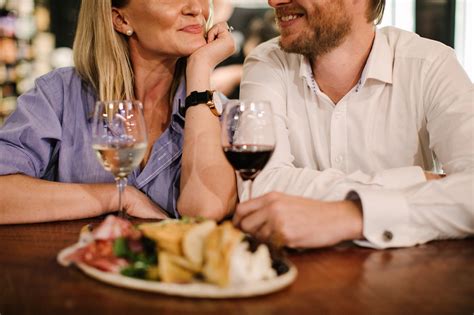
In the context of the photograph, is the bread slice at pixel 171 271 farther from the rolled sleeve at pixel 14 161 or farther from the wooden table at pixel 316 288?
the rolled sleeve at pixel 14 161

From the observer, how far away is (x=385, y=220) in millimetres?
1380

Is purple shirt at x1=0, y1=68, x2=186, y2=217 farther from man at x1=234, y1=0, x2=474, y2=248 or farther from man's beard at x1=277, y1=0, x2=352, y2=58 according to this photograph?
man's beard at x1=277, y1=0, x2=352, y2=58

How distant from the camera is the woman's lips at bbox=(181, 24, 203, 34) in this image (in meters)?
2.08

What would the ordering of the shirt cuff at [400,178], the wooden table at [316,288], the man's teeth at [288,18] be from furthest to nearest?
the man's teeth at [288,18] → the shirt cuff at [400,178] → the wooden table at [316,288]

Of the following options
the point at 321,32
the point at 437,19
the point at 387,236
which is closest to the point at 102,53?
the point at 321,32

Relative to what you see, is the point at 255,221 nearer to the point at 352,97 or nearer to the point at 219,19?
the point at 352,97

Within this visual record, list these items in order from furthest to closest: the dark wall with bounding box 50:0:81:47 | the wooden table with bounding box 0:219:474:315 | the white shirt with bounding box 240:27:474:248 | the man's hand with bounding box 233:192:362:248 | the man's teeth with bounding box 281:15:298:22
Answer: the dark wall with bounding box 50:0:81:47
the man's teeth with bounding box 281:15:298:22
the white shirt with bounding box 240:27:474:248
the man's hand with bounding box 233:192:362:248
the wooden table with bounding box 0:219:474:315

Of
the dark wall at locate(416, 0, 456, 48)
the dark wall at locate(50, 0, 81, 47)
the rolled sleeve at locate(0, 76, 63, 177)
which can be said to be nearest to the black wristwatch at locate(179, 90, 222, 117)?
the rolled sleeve at locate(0, 76, 63, 177)

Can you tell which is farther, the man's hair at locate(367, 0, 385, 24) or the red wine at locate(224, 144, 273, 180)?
the man's hair at locate(367, 0, 385, 24)

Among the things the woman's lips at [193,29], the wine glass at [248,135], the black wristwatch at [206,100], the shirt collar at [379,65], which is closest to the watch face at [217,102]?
the black wristwatch at [206,100]

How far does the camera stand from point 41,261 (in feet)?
4.17

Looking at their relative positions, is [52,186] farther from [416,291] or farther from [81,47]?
[416,291]

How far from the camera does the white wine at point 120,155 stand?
139 centimetres

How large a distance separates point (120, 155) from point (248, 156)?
299 mm
